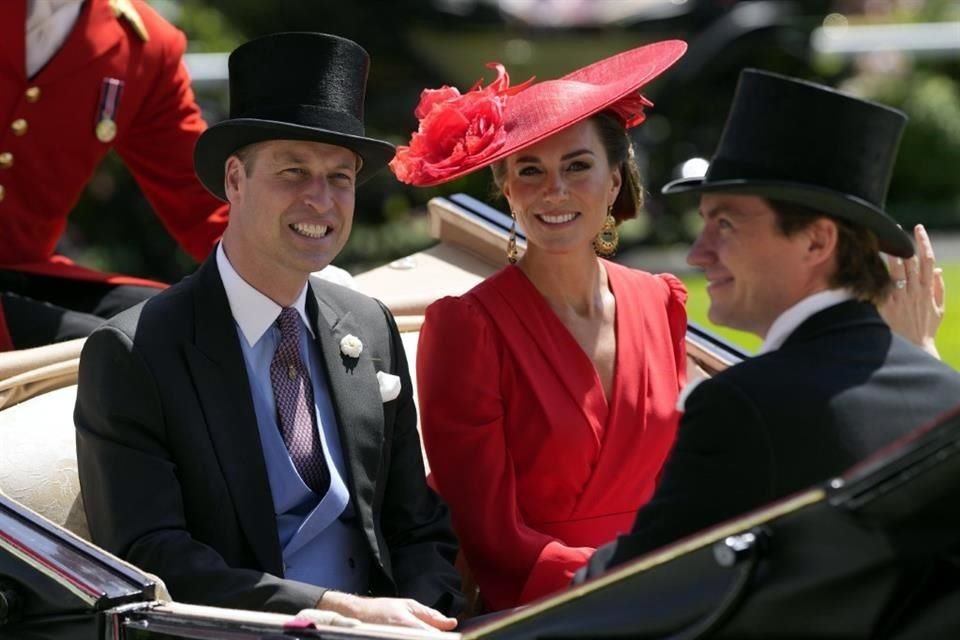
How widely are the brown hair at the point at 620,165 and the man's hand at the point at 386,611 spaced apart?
2.97 ft

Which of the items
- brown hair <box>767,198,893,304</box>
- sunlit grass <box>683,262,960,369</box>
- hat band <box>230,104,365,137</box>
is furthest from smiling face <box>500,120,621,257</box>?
sunlit grass <box>683,262,960,369</box>

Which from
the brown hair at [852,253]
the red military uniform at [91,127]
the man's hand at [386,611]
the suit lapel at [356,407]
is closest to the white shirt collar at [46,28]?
the red military uniform at [91,127]

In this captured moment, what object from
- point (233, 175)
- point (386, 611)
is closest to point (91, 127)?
point (233, 175)

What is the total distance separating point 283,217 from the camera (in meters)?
2.90

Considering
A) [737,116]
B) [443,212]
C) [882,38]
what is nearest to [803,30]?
[882,38]

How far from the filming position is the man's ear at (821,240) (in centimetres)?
227

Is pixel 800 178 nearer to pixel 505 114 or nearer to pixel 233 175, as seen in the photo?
pixel 505 114

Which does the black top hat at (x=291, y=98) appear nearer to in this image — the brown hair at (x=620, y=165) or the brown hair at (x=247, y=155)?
the brown hair at (x=247, y=155)

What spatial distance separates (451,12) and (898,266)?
6.48 m

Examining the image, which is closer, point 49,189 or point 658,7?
point 49,189

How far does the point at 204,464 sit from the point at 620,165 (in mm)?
1015

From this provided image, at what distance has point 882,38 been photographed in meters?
11.1

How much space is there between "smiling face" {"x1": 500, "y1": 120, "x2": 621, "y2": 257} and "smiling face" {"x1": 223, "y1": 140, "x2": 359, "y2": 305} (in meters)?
0.38

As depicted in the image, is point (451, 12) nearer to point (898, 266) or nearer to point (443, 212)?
point (443, 212)
